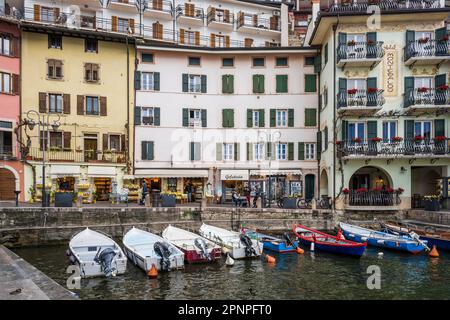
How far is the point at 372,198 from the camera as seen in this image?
101 ft

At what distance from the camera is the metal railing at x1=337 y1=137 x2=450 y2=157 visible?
102 ft

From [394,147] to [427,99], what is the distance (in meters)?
4.37

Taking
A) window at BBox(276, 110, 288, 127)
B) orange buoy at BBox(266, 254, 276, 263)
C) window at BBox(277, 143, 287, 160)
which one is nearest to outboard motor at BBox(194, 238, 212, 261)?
orange buoy at BBox(266, 254, 276, 263)

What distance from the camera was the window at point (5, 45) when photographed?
33.9 metres

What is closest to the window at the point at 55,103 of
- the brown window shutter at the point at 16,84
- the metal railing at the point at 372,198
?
the brown window shutter at the point at 16,84

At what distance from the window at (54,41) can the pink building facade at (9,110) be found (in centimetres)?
243

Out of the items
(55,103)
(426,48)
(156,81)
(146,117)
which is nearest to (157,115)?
(146,117)

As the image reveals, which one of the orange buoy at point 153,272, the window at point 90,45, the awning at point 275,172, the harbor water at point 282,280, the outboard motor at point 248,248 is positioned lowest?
the harbor water at point 282,280

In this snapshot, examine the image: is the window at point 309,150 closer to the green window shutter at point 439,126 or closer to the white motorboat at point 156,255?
the green window shutter at point 439,126

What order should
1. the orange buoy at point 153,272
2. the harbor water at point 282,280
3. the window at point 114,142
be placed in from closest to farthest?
the harbor water at point 282,280 → the orange buoy at point 153,272 → the window at point 114,142

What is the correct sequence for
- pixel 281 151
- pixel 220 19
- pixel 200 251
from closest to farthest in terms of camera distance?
pixel 200 251 < pixel 281 151 < pixel 220 19

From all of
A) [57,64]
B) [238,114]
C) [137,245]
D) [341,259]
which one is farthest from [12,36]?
[341,259]

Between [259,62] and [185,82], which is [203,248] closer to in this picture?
[185,82]
